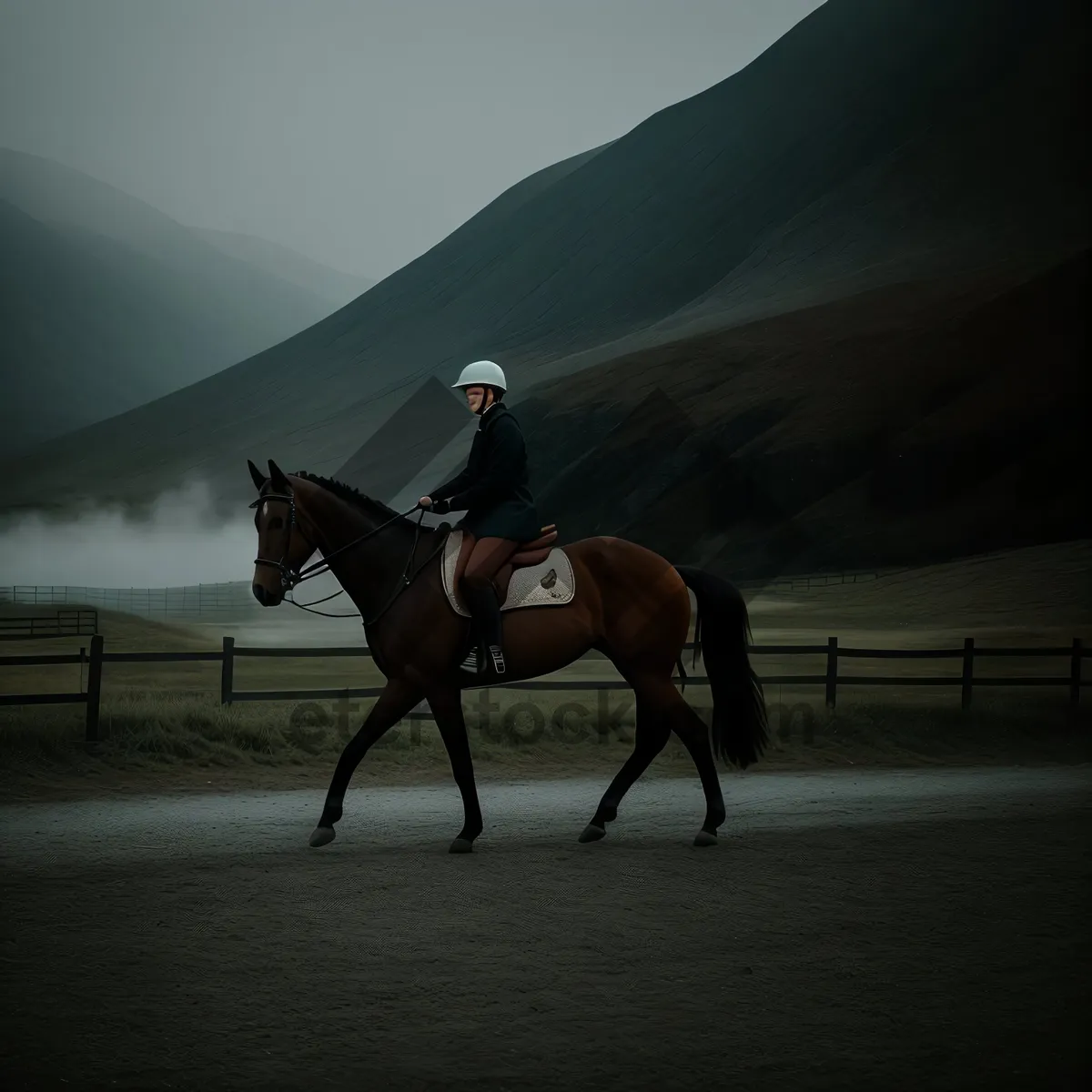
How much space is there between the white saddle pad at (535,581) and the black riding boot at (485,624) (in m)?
0.11

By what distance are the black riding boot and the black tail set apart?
5.00 feet

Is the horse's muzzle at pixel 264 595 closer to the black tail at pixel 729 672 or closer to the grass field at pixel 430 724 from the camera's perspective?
the black tail at pixel 729 672

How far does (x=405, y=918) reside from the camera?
5.18 m

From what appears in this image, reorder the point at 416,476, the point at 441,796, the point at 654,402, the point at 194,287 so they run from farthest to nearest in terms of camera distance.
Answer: the point at 654,402 < the point at 416,476 < the point at 194,287 < the point at 441,796

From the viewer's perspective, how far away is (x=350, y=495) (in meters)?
7.18

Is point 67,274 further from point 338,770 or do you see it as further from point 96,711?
point 338,770

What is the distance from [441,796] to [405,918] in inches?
146

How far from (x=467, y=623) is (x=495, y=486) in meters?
0.91

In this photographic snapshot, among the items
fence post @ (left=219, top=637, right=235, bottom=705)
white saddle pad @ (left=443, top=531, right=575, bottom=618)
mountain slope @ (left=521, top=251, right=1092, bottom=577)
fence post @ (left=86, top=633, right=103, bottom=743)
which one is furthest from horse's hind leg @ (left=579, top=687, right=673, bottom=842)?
mountain slope @ (left=521, top=251, right=1092, bottom=577)

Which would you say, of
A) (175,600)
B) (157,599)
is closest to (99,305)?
(157,599)

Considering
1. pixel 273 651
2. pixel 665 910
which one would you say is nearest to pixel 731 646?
pixel 665 910

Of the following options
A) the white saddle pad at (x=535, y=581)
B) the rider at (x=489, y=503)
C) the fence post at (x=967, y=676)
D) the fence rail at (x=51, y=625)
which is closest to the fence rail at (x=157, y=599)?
the fence rail at (x=51, y=625)

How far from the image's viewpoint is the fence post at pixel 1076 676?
13.4 metres

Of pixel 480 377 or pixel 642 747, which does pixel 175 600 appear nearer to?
pixel 480 377
